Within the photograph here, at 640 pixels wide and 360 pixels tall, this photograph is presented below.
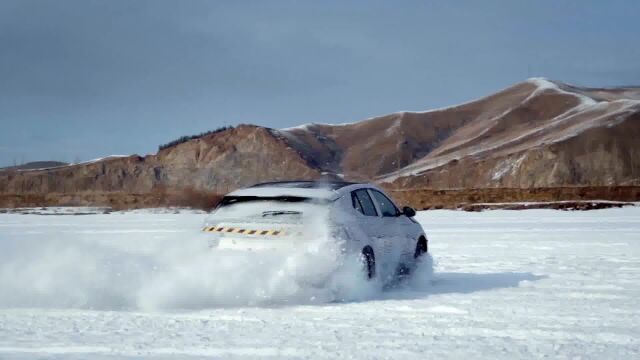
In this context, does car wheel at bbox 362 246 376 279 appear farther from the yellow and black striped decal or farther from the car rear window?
the yellow and black striped decal

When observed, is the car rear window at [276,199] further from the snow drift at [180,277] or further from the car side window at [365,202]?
the car side window at [365,202]

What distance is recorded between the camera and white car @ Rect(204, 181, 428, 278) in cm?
966

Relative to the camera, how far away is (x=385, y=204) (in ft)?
40.0

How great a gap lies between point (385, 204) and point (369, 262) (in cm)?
189

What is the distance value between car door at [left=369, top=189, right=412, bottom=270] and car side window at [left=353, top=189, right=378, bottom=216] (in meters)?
0.12

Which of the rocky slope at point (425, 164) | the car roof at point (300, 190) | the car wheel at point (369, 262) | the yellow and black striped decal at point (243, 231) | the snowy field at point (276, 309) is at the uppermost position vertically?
the rocky slope at point (425, 164)

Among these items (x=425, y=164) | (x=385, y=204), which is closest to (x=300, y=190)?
(x=385, y=204)

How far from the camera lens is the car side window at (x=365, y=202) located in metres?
11.0

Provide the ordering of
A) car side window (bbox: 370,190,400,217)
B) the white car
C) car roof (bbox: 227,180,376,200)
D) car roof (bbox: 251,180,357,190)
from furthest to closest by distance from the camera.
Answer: car side window (bbox: 370,190,400,217)
car roof (bbox: 251,180,357,190)
car roof (bbox: 227,180,376,200)
the white car

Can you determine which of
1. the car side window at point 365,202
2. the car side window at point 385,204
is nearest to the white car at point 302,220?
the car side window at point 365,202

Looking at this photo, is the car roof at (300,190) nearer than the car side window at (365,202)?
Yes

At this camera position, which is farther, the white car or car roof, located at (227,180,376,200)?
car roof, located at (227,180,376,200)

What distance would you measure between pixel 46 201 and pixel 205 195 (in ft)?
43.3

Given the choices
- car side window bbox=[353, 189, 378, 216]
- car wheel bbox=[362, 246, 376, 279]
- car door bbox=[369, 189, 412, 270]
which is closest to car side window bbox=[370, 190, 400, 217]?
car door bbox=[369, 189, 412, 270]
